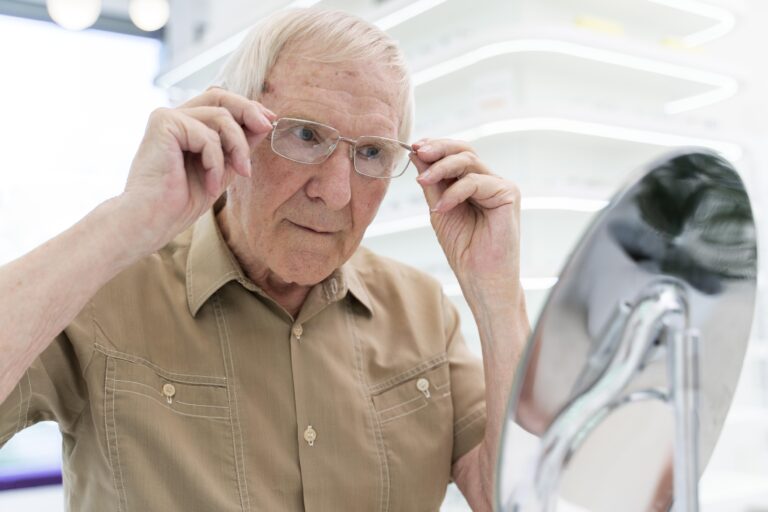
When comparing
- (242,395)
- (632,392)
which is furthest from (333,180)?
(632,392)

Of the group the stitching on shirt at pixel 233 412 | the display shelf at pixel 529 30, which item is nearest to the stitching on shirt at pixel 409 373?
the stitching on shirt at pixel 233 412

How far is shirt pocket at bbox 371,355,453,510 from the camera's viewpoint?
1.29 metres

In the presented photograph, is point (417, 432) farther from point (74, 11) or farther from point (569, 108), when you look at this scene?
→ point (74, 11)

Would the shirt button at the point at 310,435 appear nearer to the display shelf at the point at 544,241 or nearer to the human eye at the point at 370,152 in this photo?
the human eye at the point at 370,152

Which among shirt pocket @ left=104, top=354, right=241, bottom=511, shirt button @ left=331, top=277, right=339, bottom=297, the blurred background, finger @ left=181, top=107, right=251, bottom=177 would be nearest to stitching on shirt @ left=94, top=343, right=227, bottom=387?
shirt pocket @ left=104, top=354, right=241, bottom=511

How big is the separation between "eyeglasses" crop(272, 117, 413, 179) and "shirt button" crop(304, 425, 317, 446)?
393 millimetres

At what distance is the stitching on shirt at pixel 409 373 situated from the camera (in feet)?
4.38

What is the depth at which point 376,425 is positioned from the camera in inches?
51.3

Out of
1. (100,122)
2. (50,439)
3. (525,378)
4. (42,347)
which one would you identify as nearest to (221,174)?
(42,347)

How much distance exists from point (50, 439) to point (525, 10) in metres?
3.17

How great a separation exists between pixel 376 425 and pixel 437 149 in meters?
0.44

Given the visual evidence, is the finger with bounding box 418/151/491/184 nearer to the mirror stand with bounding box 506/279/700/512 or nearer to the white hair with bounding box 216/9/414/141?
the white hair with bounding box 216/9/414/141

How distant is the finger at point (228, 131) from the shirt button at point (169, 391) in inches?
14.0

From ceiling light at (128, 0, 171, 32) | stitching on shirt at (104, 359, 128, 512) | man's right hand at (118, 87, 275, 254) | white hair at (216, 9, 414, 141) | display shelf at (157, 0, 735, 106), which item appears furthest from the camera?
ceiling light at (128, 0, 171, 32)
